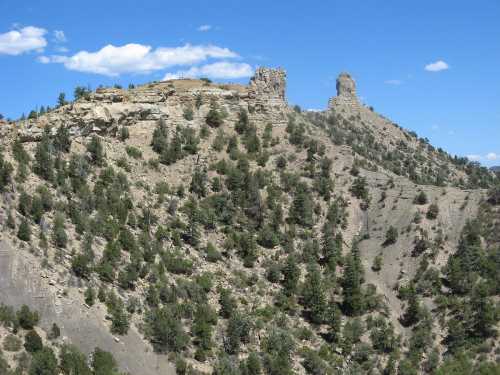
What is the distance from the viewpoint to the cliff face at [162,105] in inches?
2470

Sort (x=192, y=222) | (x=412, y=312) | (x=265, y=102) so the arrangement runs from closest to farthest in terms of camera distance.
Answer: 1. (x=412, y=312)
2. (x=192, y=222)
3. (x=265, y=102)

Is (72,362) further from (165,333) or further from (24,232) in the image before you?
(24,232)

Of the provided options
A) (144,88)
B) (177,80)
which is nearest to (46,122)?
(144,88)

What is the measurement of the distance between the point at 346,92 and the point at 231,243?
247 feet

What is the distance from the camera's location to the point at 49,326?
1606 inches

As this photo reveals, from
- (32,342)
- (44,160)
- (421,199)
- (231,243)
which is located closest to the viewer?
(32,342)

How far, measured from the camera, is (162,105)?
2857 inches

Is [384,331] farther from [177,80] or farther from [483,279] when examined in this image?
[177,80]

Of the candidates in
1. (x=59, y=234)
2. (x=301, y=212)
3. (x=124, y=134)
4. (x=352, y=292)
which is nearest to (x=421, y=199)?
(x=301, y=212)

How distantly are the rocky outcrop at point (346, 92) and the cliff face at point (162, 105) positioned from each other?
39.8m

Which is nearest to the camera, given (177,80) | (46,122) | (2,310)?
(2,310)

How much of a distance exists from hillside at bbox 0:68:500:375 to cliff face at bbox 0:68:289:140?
219 millimetres

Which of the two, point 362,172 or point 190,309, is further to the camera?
point 362,172

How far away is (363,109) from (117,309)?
3550 inches
